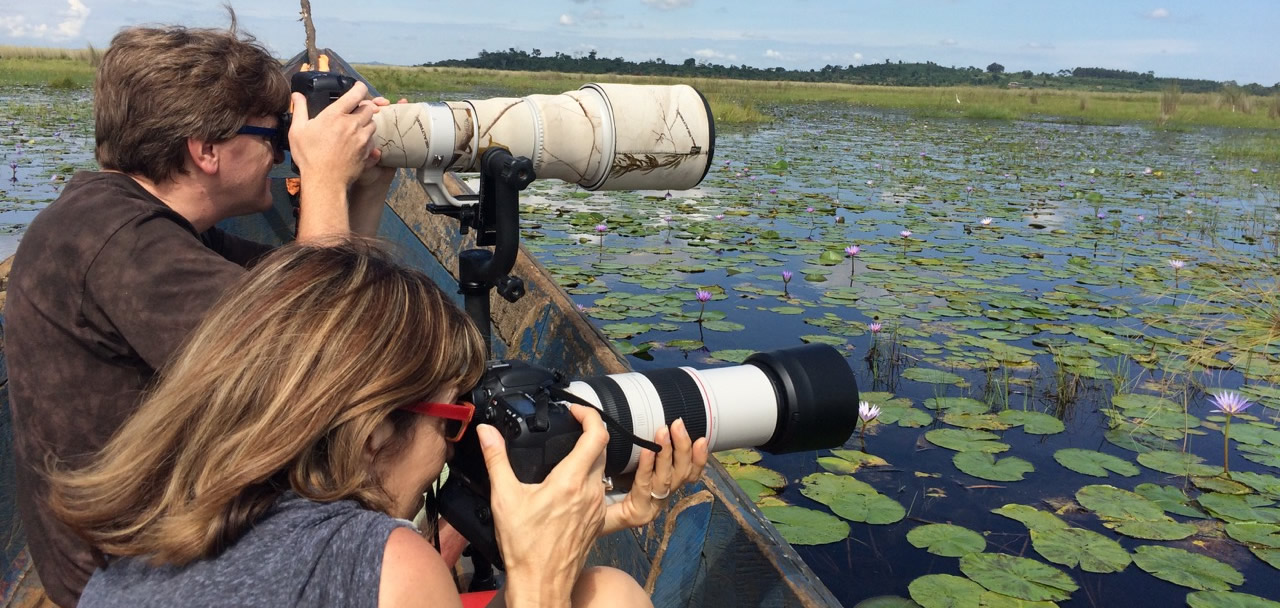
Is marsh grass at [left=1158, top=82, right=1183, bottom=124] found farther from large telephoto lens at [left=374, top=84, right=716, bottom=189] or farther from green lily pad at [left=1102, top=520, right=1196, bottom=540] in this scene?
large telephoto lens at [left=374, top=84, right=716, bottom=189]

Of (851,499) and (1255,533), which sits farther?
(851,499)

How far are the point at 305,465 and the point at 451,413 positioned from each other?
0.47 ft

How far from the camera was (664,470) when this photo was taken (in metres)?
1.04

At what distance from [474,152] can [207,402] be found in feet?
2.40

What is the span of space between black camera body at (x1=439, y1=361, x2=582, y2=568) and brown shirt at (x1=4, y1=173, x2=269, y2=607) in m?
0.35

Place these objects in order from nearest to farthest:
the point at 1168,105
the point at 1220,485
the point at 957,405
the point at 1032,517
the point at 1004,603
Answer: the point at 1004,603
the point at 1032,517
the point at 1220,485
the point at 957,405
the point at 1168,105

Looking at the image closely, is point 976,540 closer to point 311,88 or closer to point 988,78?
point 311,88

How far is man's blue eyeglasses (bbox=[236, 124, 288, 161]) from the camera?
1.29m

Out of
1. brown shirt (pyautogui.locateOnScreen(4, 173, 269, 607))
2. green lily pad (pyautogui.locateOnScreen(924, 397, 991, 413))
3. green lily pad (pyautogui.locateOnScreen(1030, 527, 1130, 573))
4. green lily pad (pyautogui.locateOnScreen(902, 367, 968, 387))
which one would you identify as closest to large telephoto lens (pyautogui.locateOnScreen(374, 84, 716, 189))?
brown shirt (pyautogui.locateOnScreen(4, 173, 269, 607))

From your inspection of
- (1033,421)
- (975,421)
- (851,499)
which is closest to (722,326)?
(975,421)

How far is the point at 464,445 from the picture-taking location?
95 cm

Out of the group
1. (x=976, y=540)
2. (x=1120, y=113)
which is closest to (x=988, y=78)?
(x=1120, y=113)

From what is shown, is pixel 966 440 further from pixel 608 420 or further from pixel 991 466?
pixel 608 420

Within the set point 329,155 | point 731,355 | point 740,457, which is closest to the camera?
point 329,155
